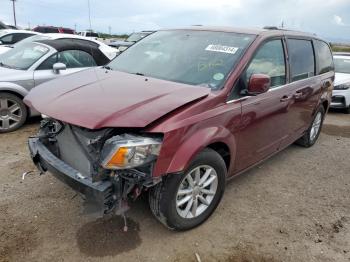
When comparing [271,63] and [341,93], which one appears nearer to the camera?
[271,63]

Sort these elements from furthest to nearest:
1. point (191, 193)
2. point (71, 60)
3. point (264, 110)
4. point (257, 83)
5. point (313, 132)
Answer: point (71, 60) → point (313, 132) → point (264, 110) → point (257, 83) → point (191, 193)

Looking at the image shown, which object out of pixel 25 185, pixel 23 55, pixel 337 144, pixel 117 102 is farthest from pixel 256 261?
pixel 23 55

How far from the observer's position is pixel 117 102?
2.82m

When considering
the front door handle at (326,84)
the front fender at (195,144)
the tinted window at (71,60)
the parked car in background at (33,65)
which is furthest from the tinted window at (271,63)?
the tinted window at (71,60)

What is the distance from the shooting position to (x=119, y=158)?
2570 millimetres

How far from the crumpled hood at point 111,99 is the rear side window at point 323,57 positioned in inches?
117

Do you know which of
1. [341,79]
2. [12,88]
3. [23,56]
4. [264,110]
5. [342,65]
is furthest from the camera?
[342,65]

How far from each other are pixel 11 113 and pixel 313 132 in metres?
4.97

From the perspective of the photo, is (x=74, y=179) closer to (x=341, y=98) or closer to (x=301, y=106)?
(x=301, y=106)

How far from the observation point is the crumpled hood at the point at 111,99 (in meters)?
2.62

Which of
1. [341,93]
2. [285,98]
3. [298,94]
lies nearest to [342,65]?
[341,93]

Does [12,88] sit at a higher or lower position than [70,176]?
higher

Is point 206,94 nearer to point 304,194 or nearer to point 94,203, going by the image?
point 94,203

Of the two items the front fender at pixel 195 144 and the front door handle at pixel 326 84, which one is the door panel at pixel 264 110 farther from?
the front door handle at pixel 326 84
